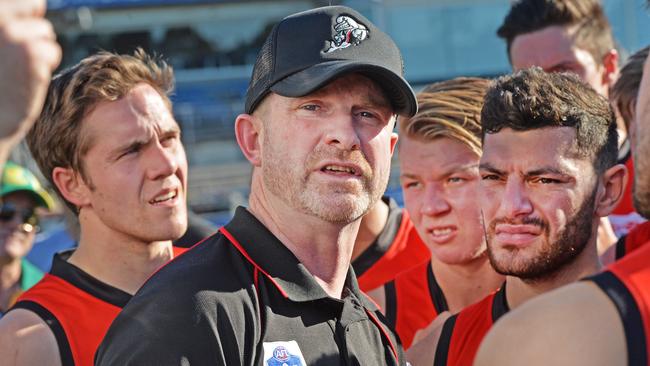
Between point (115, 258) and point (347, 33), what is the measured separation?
4.41 feet

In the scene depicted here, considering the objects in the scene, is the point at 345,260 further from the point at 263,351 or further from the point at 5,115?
the point at 5,115

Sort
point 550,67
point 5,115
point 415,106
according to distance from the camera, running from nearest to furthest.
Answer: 1. point 5,115
2. point 415,106
3. point 550,67

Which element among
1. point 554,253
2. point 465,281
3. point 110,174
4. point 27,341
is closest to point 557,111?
point 554,253

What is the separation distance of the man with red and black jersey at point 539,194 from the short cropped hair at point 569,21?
2275mm

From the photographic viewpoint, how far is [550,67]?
523 centimetres

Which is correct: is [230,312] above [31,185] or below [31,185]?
above

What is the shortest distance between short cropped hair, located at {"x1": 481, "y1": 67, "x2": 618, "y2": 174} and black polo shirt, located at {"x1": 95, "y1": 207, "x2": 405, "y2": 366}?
848 mm

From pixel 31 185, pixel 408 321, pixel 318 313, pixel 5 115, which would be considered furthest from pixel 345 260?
pixel 31 185

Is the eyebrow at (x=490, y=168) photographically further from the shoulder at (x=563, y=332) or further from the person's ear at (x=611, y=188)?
the shoulder at (x=563, y=332)

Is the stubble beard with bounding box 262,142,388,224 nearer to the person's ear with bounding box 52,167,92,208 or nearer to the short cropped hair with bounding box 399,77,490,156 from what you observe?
the person's ear with bounding box 52,167,92,208

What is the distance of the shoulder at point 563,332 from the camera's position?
1.71 meters

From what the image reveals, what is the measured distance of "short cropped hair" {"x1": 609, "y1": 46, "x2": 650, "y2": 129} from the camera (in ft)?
13.9

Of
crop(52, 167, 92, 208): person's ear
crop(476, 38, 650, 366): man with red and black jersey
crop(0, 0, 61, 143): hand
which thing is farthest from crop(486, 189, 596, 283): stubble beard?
crop(0, 0, 61, 143): hand

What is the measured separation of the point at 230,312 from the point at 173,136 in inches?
59.3
